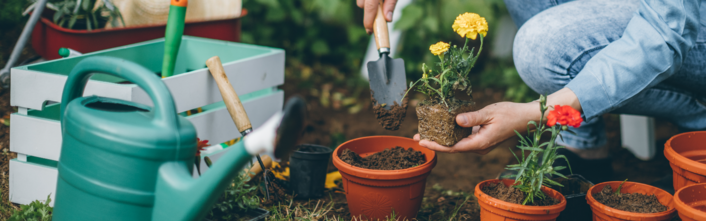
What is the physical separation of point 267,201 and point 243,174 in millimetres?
116

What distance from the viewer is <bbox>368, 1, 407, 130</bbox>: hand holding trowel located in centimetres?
146

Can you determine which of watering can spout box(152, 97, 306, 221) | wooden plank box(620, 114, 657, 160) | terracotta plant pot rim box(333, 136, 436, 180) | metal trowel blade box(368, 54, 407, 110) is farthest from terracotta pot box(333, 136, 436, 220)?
wooden plank box(620, 114, 657, 160)

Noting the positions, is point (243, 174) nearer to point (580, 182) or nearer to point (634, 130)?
point (580, 182)

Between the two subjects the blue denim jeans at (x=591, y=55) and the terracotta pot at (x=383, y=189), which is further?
the blue denim jeans at (x=591, y=55)

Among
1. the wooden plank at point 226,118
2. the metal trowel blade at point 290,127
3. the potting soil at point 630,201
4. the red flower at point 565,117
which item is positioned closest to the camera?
the metal trowel blade at point 290,127

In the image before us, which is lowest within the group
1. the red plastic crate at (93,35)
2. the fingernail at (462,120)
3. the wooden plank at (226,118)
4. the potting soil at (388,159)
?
the potting soil at (388,159)

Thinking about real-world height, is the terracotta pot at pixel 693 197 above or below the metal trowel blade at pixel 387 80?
below

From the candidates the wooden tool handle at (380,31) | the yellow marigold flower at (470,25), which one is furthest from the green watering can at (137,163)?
the wooden tool handle at (380,31)

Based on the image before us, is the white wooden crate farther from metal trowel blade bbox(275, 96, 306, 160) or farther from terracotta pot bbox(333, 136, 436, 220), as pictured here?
metal trowel blade bbox(275, 96, 306, 160)

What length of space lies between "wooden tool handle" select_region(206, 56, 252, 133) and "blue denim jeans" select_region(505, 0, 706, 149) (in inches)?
36.5

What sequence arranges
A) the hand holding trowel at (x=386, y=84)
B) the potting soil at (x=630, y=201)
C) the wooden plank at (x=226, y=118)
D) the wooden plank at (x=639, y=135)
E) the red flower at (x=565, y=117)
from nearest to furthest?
the red flower at (x=565, y=117), the potting soil at (x=630, y=201), the hand holding trowel at (x=386, y=84), the wooden plank at (x=226, y=118), the wooden plank at (x=639, y=135)

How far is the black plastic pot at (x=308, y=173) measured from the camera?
162 cm

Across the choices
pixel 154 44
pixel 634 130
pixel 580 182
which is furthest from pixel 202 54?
pixel 634 130

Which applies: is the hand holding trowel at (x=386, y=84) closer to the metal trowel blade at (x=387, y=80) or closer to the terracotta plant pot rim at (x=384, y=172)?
the metal trowel blade at (x=387, y=80)
